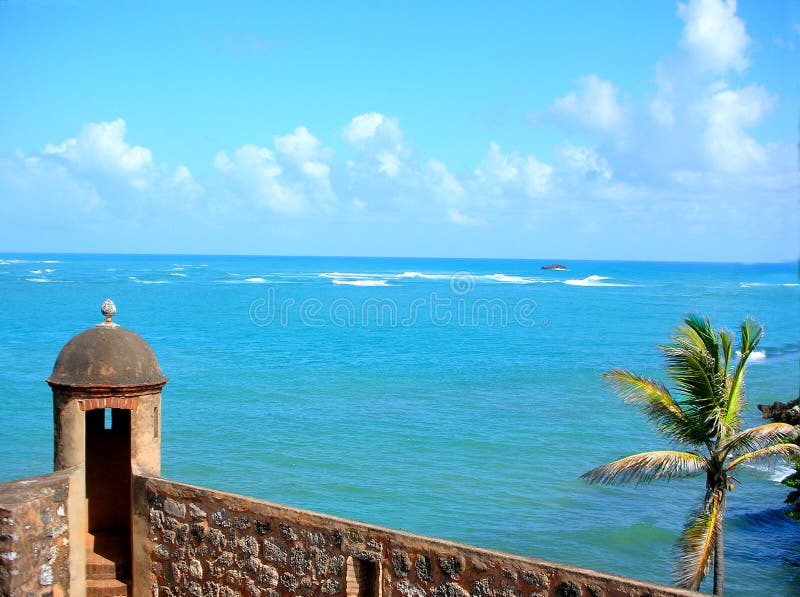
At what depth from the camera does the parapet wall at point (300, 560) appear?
5246 mm

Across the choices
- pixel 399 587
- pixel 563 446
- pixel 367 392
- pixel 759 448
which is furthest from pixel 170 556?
pixel 367 392

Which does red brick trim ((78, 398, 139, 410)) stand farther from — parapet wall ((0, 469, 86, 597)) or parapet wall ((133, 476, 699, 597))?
parapet wall ((0, 469, 86, 597))

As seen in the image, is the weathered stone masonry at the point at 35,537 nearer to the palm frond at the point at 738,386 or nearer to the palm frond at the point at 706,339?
the palm frond at the point at 706,339

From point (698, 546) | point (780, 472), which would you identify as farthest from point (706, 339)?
point (780, 472)

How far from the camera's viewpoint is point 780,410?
2664cm

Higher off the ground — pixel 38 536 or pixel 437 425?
pixel 38 536

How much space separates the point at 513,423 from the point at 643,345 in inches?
1045

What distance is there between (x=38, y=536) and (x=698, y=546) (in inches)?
291

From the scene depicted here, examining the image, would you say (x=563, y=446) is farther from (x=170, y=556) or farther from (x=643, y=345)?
(x=643, y=345)

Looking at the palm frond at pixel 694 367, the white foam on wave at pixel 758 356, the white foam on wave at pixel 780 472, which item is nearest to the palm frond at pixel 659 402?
the palm frond at pixel 694 367

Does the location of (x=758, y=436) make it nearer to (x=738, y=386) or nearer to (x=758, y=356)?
(x=738, y=386)

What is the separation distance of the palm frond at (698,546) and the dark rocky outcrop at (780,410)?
650 inches

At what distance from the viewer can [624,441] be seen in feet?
81.3

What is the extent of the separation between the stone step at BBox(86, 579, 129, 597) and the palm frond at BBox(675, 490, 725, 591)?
626 cm
